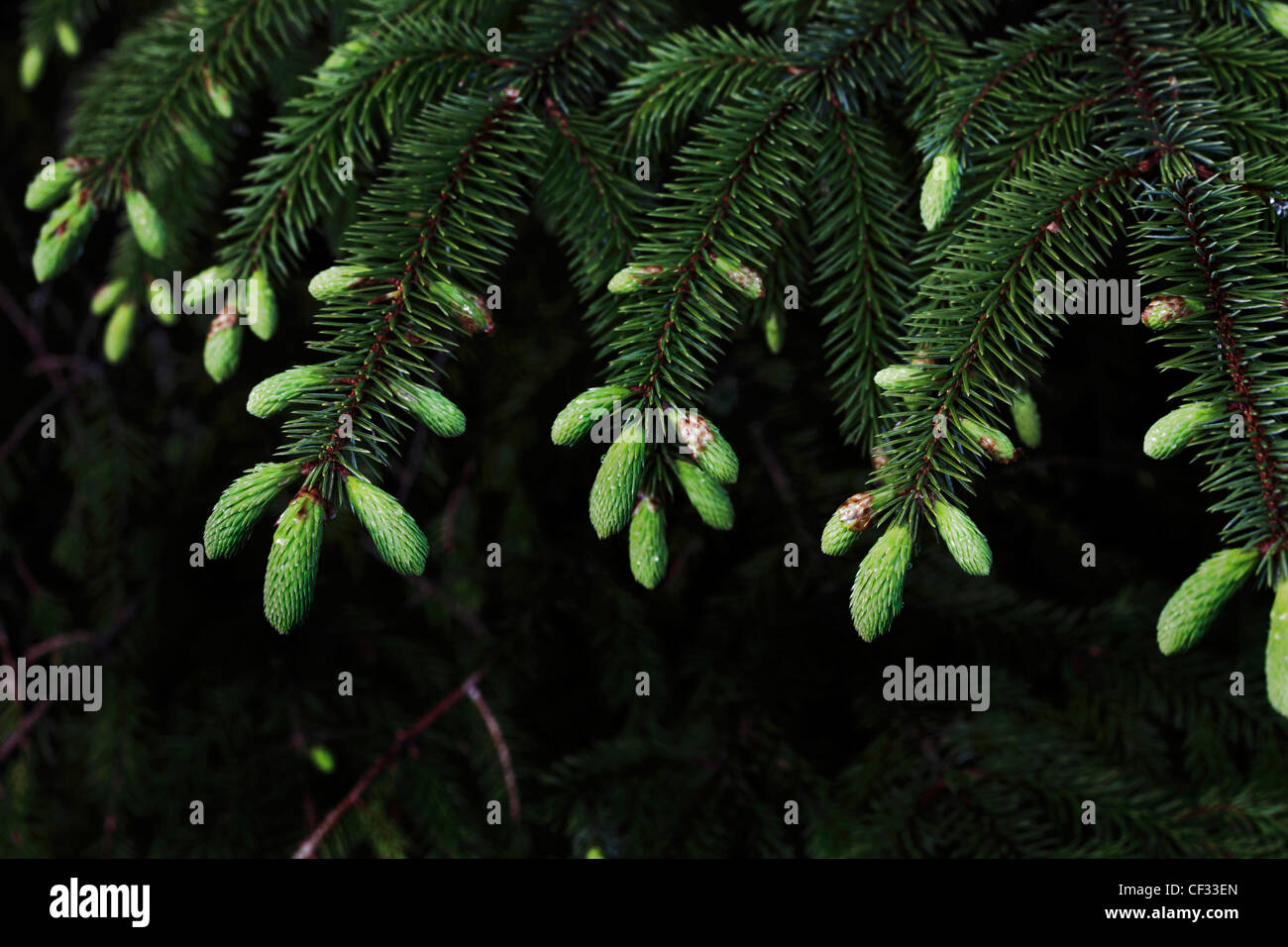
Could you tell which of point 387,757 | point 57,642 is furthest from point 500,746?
point 57,642

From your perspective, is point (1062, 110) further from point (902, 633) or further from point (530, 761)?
point (530, 761)

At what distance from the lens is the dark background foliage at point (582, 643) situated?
4.35 feet

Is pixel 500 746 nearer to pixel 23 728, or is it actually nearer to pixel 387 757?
pixel 387 757

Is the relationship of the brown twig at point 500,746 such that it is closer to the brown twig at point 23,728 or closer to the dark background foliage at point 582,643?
the dark background foliage at point 582,643

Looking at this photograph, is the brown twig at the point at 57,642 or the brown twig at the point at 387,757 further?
the brown twig at the point at 57,642

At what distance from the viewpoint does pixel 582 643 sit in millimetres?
1653

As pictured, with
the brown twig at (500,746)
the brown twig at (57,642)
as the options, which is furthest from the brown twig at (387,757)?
the brown twig at (57,642)

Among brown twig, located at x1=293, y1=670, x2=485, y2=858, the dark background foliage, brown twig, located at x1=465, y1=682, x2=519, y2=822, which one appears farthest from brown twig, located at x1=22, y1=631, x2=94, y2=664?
brown twig, located at x1=465, y1=682, x2=519, y2=822

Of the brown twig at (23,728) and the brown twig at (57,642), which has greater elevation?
the brown twig at (57,642)

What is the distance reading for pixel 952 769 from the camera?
1.28 meters

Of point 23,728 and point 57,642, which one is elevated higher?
point 57,642

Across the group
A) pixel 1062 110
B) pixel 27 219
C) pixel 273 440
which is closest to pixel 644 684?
pixel 273 440

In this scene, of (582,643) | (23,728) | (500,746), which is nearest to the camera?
(500,746)

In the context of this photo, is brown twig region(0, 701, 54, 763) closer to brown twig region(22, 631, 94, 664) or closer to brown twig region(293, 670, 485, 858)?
brown twig region(22, 631, 94, 664)
